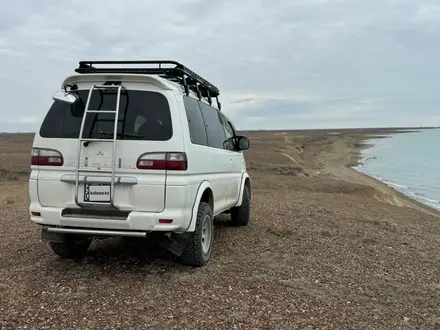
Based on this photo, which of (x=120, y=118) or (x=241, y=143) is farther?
(x=241, y=143)

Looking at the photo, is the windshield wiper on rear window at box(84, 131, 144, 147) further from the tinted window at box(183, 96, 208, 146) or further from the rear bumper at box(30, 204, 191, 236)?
the rear bumper at box(30, 204, 191, 236)

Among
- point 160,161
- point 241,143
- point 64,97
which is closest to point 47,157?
point 64,97

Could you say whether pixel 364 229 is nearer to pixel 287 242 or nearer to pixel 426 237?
pixel 426 237

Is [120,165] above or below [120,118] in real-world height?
below

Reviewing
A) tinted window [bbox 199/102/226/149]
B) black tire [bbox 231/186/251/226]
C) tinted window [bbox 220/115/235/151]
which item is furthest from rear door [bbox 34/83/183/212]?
black tire [bbox 231/186/251/226]

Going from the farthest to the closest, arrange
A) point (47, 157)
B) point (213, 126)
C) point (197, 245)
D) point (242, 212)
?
point (242, 212) → point (213, 126) → point (197, 245) → point (47, 157)

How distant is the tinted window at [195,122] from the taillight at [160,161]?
0.50 meters

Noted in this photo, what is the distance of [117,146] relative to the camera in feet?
16.3

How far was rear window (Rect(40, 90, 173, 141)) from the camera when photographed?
16.5 feet

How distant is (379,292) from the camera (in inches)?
204

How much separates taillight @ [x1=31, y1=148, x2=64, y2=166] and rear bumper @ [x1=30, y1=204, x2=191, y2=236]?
1.58 feet

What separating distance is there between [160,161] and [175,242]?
94cm

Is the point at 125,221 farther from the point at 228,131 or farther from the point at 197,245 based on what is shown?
the point at 228,131

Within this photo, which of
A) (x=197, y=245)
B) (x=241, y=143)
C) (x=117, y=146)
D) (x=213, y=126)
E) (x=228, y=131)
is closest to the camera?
(x=117, y=146)
